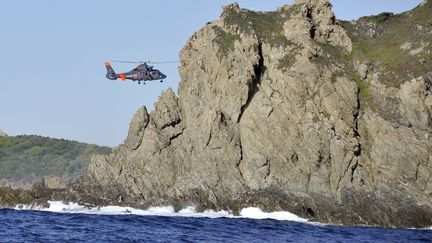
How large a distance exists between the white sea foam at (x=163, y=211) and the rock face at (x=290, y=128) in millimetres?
963

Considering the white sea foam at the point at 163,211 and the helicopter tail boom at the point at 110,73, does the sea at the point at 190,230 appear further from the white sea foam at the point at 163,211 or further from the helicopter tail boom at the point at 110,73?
the helicopter tail boom at the point at 110,73

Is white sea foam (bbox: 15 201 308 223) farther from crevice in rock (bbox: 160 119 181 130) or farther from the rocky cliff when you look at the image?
crevice in rock (bbox: 160 119 181 130)

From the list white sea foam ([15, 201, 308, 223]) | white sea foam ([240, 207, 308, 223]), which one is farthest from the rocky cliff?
white sea foam ([15, 201, 308, 223])

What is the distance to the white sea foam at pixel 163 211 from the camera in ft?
236

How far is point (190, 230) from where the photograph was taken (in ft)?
179

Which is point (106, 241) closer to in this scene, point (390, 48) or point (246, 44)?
point (246, 44)

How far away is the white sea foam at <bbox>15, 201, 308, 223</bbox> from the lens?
71.8 metres

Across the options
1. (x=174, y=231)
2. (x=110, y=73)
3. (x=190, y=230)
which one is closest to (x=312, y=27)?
(x=110, y=73)

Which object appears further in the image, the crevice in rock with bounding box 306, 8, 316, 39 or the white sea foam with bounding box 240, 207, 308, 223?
the crevice in rock with bounding box 306, 8, 316, 39

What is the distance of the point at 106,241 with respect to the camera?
45.7m

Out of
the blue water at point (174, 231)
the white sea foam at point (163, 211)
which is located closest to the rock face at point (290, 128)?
the white sea foam at point (163, 211)

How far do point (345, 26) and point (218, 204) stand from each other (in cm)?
3121

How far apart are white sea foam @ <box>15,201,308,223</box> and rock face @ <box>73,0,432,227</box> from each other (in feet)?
3.16

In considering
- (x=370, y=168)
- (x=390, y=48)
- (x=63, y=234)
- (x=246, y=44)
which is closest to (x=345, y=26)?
(x=390, y=48)
